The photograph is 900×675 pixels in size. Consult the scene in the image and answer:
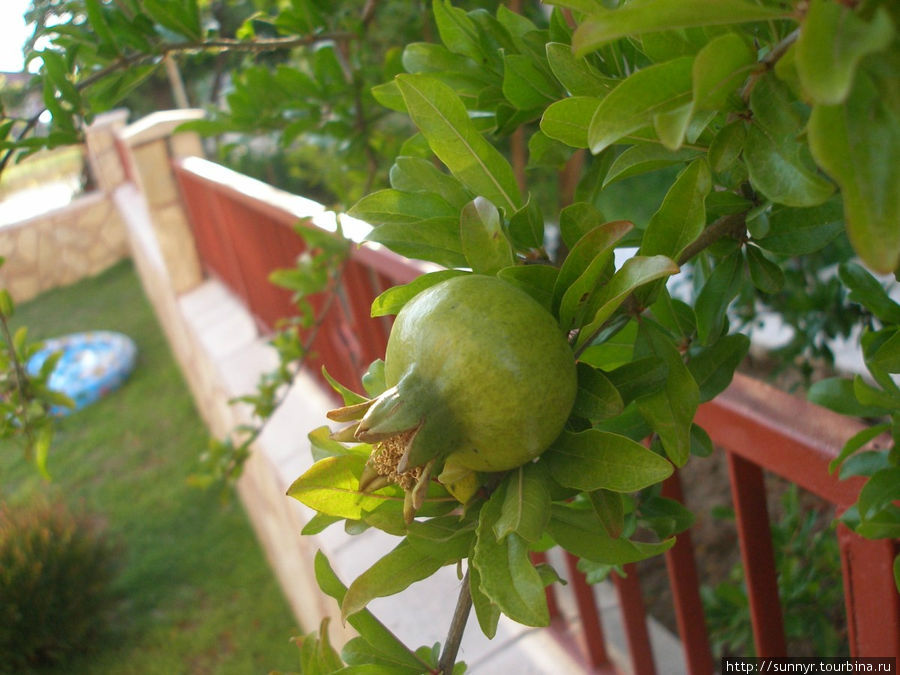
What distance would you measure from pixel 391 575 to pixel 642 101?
14.2 inches

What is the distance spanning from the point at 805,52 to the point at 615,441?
0.26 meters

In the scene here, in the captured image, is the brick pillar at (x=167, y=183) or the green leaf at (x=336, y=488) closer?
the green leaf at (x=336, y=488)

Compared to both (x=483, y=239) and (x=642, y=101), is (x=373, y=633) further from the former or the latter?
(x=642, y=101)

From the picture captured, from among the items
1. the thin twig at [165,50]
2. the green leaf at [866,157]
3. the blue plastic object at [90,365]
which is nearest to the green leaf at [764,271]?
the green leaf at [866,157]

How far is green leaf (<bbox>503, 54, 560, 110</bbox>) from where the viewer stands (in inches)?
28.0

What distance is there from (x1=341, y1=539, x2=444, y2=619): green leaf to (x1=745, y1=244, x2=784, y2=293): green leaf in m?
0.36

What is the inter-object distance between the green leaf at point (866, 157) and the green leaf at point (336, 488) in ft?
1.17

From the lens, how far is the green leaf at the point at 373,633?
63 cm

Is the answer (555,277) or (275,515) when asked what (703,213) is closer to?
(555,277)

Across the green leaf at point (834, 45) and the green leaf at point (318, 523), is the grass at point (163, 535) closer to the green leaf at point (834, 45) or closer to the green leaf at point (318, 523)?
the green leaf at point (318, 523)

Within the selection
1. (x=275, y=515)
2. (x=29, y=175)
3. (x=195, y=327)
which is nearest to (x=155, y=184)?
(x=195, y=327)

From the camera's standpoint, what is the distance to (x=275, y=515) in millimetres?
3457

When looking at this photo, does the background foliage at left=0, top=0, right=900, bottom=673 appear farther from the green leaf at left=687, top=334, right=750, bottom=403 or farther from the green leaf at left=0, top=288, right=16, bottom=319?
the green leaf at left=0, top=288, right=16, bottom=319

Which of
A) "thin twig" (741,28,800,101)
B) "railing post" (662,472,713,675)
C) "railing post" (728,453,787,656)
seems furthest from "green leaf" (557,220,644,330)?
"railing post" (662,472,713,675)
